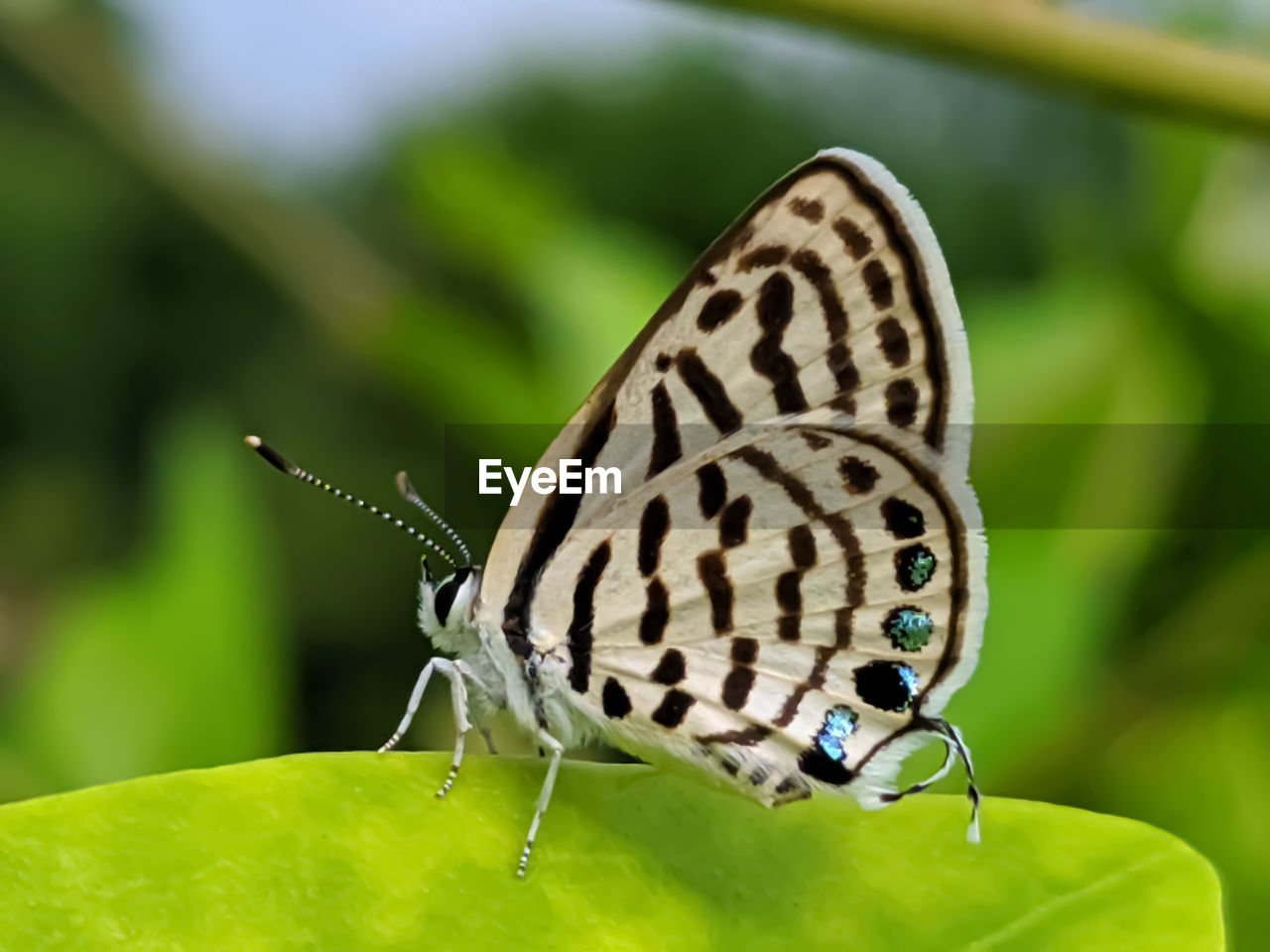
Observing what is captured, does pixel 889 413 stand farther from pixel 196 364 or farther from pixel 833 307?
pixel 196 364

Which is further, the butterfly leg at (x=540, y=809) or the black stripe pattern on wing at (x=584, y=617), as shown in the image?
the black stripe pattern on wing at (x=584, y=617)

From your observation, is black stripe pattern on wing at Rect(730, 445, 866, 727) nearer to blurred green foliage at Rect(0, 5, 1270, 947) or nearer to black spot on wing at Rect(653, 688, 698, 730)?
black spot on wing at Rect(653, 688, 698, 730)

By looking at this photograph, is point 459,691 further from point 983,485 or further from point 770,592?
point 983,485

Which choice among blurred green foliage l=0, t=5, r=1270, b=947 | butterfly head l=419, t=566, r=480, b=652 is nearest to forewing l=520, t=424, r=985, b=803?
butterfly head l=419, t=566, r=480, b=652

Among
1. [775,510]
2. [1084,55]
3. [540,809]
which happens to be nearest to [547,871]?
[540,809]

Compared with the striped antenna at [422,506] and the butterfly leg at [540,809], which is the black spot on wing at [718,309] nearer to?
the striped antenna at [422,506]

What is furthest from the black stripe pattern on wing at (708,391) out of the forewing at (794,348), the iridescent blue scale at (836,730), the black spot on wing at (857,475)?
the iridescent blue scale at (836,730)

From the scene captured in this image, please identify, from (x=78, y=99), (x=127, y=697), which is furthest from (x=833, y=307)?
(x=78, y=99)

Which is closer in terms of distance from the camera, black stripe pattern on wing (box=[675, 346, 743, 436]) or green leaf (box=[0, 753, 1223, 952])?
green leaf (box=[0, 753, 1223, 952])
